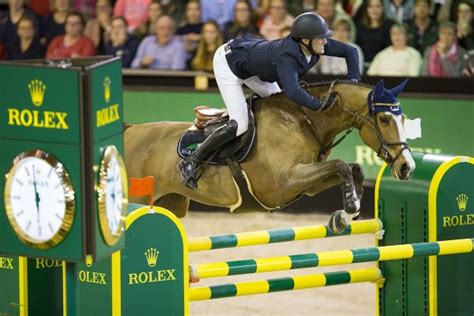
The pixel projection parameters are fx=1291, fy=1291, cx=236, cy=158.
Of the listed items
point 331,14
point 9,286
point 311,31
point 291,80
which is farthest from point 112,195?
point 331,14

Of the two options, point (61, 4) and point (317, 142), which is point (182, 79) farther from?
point (317, 142)

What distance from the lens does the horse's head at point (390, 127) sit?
8078mm

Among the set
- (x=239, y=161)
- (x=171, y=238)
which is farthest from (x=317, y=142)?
(x=171, y=238)

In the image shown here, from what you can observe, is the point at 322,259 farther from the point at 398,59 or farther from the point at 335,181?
the point at 398,59

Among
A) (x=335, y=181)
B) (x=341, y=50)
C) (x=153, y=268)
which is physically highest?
(x=341, y=50)

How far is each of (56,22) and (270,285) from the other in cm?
775

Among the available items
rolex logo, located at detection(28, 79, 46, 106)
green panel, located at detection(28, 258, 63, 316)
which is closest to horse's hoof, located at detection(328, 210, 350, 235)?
green panel, located at detection(28, 258, 63, 316)

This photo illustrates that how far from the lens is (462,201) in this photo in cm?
846

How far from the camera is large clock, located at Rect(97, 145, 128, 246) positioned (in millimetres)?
5582

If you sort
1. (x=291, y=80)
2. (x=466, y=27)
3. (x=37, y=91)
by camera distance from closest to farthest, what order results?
(x=37, y=91) → (x=291, y=80) → (x=466, y=27)

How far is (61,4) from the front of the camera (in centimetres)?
1488

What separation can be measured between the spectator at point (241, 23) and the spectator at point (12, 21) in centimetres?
264

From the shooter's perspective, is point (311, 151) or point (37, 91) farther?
point (311, 151)

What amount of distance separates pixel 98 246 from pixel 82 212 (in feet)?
0.58
